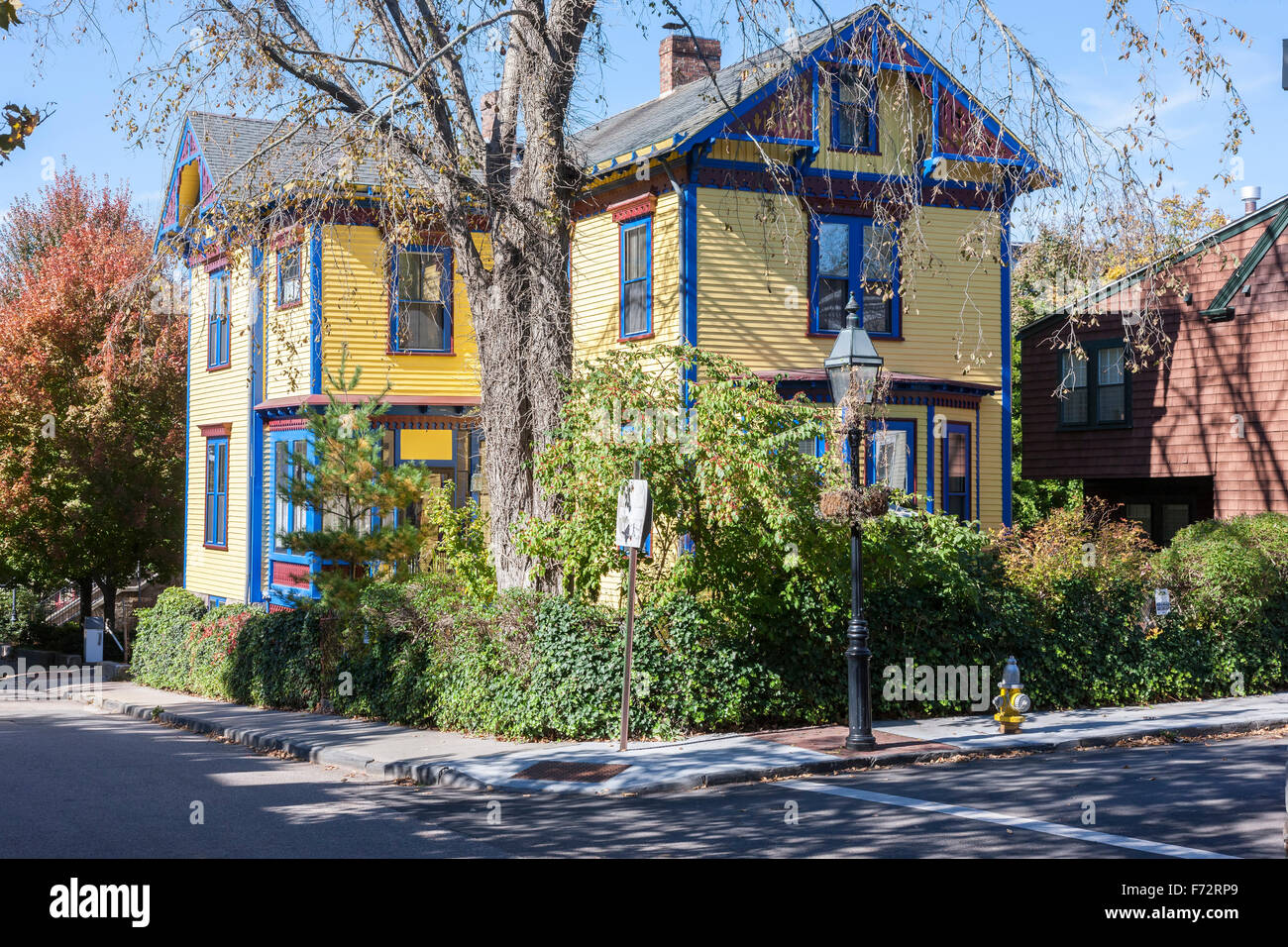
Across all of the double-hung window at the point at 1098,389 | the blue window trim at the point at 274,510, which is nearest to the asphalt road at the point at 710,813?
the blue window trim at the point at 274,510

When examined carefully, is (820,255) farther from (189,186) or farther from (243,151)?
(189,186)

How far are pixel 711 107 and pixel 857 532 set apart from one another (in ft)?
32.9

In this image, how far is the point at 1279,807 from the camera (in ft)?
32.9

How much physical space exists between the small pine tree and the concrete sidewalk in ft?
5.52

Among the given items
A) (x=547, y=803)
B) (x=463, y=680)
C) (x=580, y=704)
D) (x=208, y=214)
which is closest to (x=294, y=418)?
(x=208, y=214)

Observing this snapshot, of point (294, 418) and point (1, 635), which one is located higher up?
point (294, 418)

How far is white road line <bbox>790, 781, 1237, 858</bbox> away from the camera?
A: 862 centimetres

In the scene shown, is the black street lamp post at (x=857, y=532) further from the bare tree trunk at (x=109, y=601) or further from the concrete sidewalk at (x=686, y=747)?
the bare tree trunk at (x=109, y=601)

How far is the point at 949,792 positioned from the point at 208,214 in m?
12.0

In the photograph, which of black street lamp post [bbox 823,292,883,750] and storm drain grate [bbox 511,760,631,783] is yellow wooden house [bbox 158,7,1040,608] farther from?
storm drain grate [bbox 511,760,631,783]

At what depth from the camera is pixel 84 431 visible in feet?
101

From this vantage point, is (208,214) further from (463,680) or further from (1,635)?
(1,635)

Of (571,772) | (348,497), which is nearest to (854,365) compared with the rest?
(571,772)

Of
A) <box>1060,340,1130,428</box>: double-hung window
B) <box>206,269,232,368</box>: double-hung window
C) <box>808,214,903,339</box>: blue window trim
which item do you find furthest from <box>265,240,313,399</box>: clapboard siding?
<box>1060,340,1130,428</box>: double-hung window
